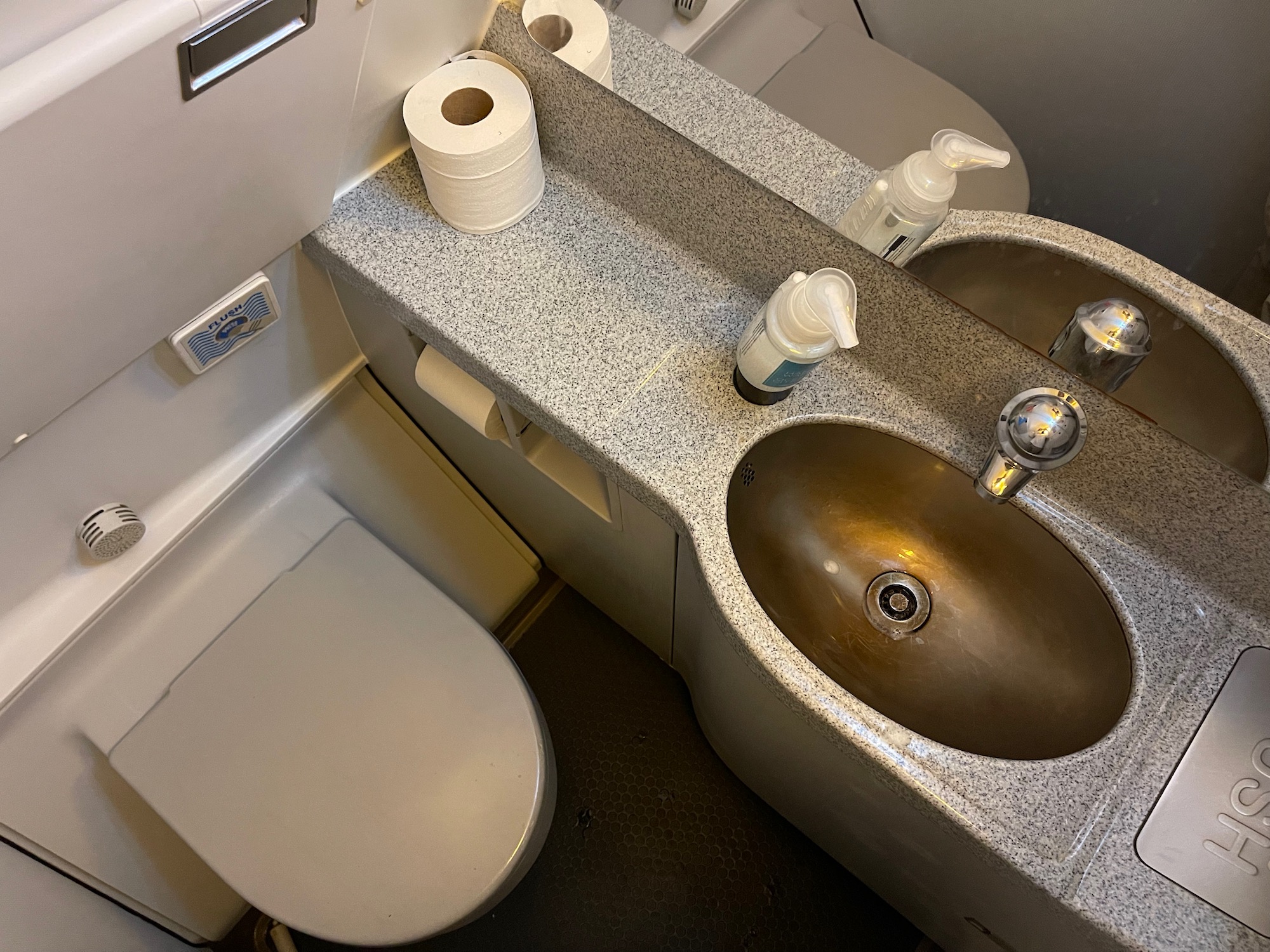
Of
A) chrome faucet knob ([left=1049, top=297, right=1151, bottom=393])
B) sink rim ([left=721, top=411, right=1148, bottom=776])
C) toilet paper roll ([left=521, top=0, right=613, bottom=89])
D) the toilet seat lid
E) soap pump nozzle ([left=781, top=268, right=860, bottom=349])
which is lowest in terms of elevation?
the toilet seat lid

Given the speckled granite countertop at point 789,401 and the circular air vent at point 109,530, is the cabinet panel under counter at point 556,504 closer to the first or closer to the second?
the speckled granite countertop at point 789,401

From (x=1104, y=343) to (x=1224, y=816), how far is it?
1.28ft

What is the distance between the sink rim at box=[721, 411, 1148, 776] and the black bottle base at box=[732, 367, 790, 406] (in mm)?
23

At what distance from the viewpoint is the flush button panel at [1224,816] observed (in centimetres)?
61

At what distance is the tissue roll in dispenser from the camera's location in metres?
0.79

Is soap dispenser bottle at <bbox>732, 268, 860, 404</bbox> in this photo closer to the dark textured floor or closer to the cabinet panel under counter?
the cabinet panel under counter

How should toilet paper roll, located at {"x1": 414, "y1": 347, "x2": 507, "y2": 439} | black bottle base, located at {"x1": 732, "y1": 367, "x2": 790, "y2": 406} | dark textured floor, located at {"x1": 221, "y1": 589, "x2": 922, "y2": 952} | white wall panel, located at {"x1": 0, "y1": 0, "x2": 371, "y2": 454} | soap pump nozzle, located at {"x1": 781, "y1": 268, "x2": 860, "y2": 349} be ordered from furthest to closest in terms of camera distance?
dark textured floor, located at {"x1": 221, "y1": 589, "x2": 922, "y2": 952}, toilet paper roll, located at {"x1": 414, "y1": 347, "x2": 507, "y2": 439}, black bottle base, located at {"x1": 732, "y1": 367, "x2": 790, "y2": 406}, soap pump nozzle, located at {"x1": 781, "y1": 268, "x2": 860, "y2": 349}, white wall panel, located at {"x1": 0, "y1": 0, "x2": 371, "y2": 454}

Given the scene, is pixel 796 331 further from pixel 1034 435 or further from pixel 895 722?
pixel 895 722

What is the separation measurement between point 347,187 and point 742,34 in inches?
18.6

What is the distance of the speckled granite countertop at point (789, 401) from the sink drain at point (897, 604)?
16 centimetres

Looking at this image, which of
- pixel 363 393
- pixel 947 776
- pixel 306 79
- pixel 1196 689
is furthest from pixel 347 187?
pixel 1196 689

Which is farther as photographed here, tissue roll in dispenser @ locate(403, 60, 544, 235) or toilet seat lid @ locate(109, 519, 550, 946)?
toilet seat lid @ locate(109, 519, 550, 946)

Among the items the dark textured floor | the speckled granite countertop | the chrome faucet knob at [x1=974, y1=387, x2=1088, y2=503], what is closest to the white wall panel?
the speckled granite countertop

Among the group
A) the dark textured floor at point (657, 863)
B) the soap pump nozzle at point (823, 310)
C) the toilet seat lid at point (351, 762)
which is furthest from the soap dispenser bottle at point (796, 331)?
the dark textured floor at point (657, 863)
